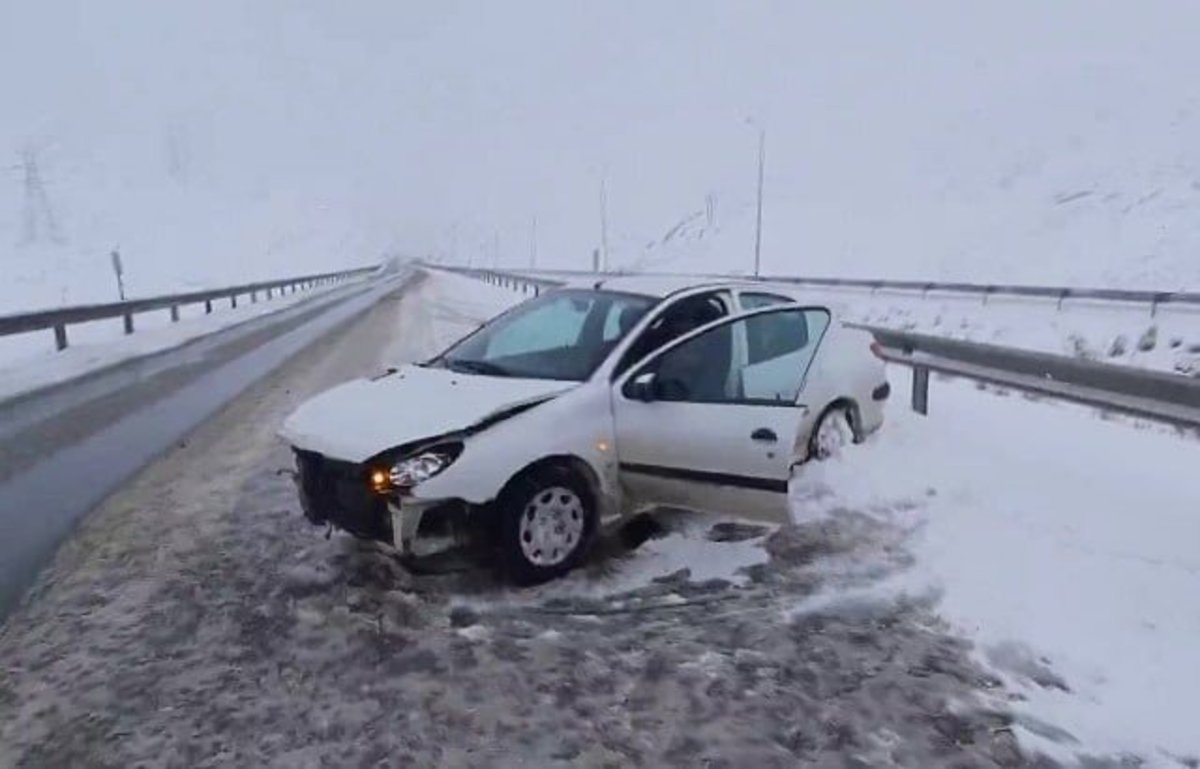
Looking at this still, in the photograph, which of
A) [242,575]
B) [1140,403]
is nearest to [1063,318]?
[1140,403]

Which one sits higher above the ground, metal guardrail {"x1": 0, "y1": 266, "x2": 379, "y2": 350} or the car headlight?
the car headlight

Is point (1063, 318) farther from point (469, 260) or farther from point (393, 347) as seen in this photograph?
point (469, 260)

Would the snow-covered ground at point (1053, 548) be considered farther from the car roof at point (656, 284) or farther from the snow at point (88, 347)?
the snow at point (88, 347)

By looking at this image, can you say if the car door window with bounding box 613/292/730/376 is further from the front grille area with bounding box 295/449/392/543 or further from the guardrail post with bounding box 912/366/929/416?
the guardrail post with bounding box 912/366/929/416

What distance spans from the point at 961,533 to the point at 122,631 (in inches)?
183

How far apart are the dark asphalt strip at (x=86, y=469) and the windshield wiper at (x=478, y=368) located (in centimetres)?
256

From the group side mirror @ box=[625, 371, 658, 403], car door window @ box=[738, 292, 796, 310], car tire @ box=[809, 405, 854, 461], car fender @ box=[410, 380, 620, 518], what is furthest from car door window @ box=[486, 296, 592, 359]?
car tire @ box=[809, 405, 854, 461]

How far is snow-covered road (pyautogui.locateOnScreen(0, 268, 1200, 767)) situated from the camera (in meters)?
3.55

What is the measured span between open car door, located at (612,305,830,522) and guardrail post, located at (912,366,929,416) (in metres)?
3.99

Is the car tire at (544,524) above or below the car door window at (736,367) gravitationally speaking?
below

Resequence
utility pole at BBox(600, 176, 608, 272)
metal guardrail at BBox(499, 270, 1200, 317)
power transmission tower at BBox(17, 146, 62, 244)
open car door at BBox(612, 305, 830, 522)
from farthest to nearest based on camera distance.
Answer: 1. power transmission tower at BBox(17, 146, 62, 244)
2. utility pole at BBox(600, 176, 608, 272)
3. metal guardrail at BBox(499, 270, 1200, 317)
4. open car door at BBox(612, 305, 830, 522)

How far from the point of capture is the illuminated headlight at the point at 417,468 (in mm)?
4656

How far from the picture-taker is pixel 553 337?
6.21m

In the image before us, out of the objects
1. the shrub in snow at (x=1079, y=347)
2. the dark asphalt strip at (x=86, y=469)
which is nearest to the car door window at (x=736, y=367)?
the dark asphalt strip at (x=86, y=469)
